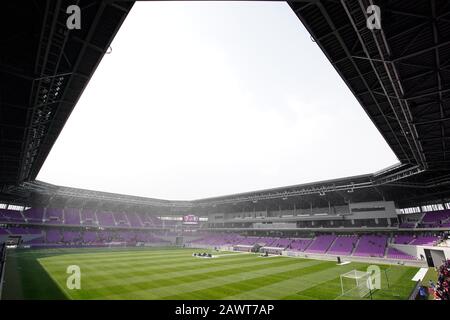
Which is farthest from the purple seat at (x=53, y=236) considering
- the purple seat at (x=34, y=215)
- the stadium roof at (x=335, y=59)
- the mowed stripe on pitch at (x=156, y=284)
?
the stadium roof at (x=335, y=59)

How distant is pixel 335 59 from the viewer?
13.3m

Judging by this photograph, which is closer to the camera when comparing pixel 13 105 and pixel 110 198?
pixel 13 105

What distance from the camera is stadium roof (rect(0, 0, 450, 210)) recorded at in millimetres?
9992

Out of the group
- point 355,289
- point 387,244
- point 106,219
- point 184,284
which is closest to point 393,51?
point 355,289

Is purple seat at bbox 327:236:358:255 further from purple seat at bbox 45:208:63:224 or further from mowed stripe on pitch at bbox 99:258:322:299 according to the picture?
purple seat at bbox 45:208:63:224

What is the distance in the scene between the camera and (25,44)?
11164 mm

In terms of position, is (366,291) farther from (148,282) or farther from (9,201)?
(9,201)

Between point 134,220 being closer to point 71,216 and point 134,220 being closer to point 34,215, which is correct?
point 71,216

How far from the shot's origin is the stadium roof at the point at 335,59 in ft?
32.8

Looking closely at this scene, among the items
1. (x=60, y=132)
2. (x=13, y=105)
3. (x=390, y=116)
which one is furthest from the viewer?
(x=60, y=132)

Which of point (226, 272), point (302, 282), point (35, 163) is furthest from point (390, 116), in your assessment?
point (35, 163)

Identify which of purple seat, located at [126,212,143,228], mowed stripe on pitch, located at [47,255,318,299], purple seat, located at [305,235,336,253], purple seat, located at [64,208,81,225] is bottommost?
purple seat, located at [305,235,336,253]

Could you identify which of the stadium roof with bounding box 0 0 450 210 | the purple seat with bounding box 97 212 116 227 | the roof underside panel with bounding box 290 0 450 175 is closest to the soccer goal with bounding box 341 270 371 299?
the stadium roof with bounding box 0 0 450 210

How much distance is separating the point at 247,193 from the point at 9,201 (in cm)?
5777
